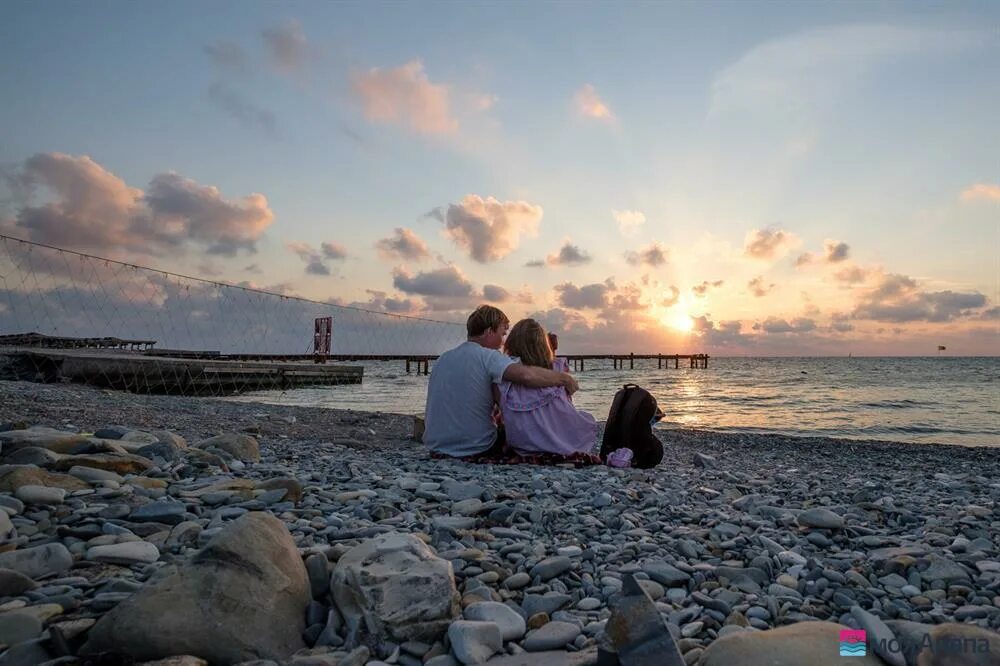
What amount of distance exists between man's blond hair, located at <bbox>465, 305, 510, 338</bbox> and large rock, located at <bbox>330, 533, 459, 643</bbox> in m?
3.54

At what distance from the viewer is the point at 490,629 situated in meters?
2.06

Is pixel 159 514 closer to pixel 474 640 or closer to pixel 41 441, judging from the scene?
pixel 474 640

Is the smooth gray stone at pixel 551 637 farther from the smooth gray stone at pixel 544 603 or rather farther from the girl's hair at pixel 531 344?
the girl's hair at pixel 531 344

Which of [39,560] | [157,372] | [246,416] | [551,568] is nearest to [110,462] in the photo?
[39,560]

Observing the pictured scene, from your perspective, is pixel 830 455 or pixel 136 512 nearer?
pixel 136 512

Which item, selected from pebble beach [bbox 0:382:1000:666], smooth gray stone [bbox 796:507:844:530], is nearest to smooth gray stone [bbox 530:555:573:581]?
pebble beach [bbox 0:382:1000:666]

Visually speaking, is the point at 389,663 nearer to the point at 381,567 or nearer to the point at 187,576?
the point at 381,567

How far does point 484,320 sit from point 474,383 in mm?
632

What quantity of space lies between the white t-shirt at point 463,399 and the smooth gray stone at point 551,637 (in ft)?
11.1

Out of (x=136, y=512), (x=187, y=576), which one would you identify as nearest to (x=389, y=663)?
(x=187, y=576)

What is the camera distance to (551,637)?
207 cm

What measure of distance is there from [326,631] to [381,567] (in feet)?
0.92

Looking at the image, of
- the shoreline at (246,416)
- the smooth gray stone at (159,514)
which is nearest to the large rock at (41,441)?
the smooth gray stone at (159,514)

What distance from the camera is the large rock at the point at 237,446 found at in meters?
5.12
